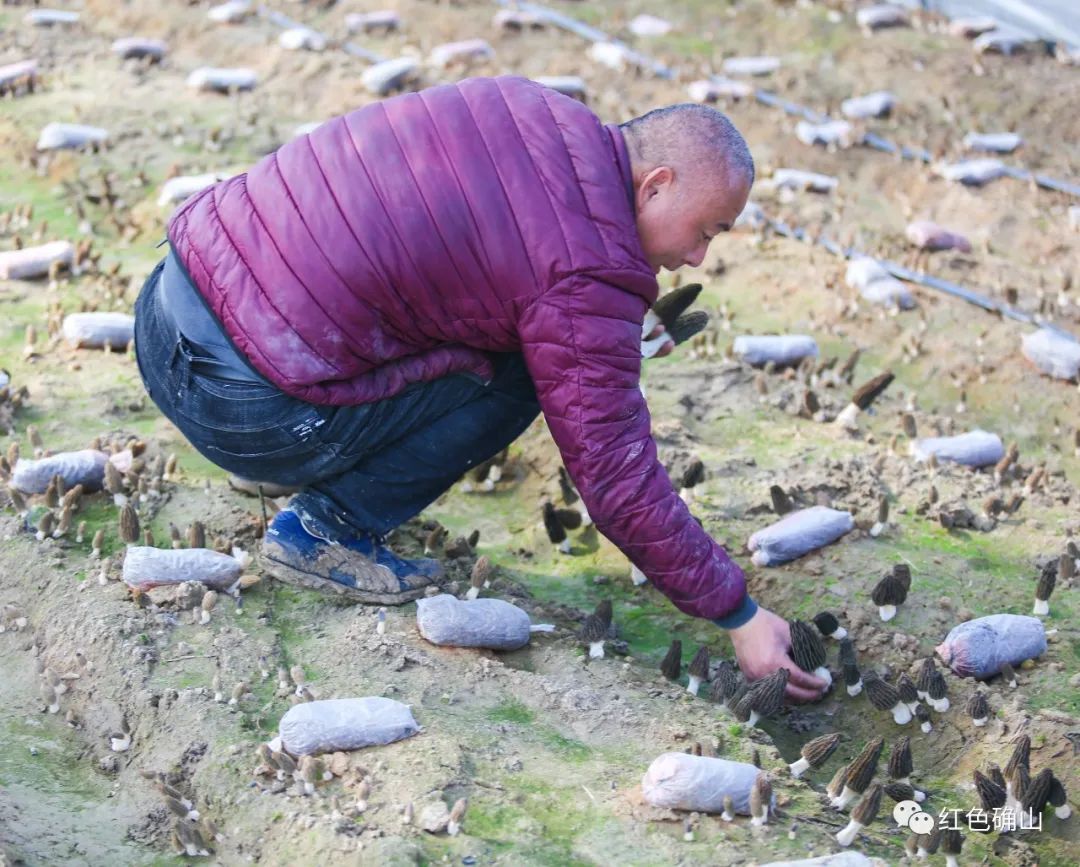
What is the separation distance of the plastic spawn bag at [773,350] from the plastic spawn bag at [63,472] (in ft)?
9.46

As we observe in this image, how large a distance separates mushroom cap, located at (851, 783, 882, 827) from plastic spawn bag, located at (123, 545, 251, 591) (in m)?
2.06

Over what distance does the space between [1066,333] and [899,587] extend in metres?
2.83

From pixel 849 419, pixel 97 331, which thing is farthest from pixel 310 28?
pixel 849 419

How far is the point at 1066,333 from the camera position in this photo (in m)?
6.94

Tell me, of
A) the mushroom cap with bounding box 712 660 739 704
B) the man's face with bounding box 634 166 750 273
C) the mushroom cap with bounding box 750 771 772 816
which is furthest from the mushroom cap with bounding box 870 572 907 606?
the man's face with bounding box 634 166 750 273

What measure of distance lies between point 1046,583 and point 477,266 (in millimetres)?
2183

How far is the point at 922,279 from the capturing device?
7293 mm

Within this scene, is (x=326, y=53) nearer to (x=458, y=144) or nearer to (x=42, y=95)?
(x=42, y=95)

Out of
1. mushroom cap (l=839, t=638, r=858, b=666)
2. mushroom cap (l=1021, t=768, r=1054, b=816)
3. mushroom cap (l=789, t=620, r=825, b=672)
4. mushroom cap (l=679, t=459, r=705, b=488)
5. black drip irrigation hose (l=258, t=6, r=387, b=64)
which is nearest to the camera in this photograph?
mushroom cap (l=1021, t=768, r=1054, b=816)

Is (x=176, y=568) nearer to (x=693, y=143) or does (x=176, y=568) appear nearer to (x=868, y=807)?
(x=693, y=143)

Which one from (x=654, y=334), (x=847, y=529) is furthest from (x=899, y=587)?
(x=654, y=334)

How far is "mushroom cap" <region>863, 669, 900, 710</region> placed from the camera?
14.2ft

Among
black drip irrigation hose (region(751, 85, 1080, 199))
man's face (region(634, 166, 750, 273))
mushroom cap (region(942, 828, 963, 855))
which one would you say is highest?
man's face (region(634, 166, 750, 273))

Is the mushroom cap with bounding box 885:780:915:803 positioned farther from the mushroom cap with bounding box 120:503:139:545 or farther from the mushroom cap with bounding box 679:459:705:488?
the mushroom cap with bounding box 120:503:139:545
